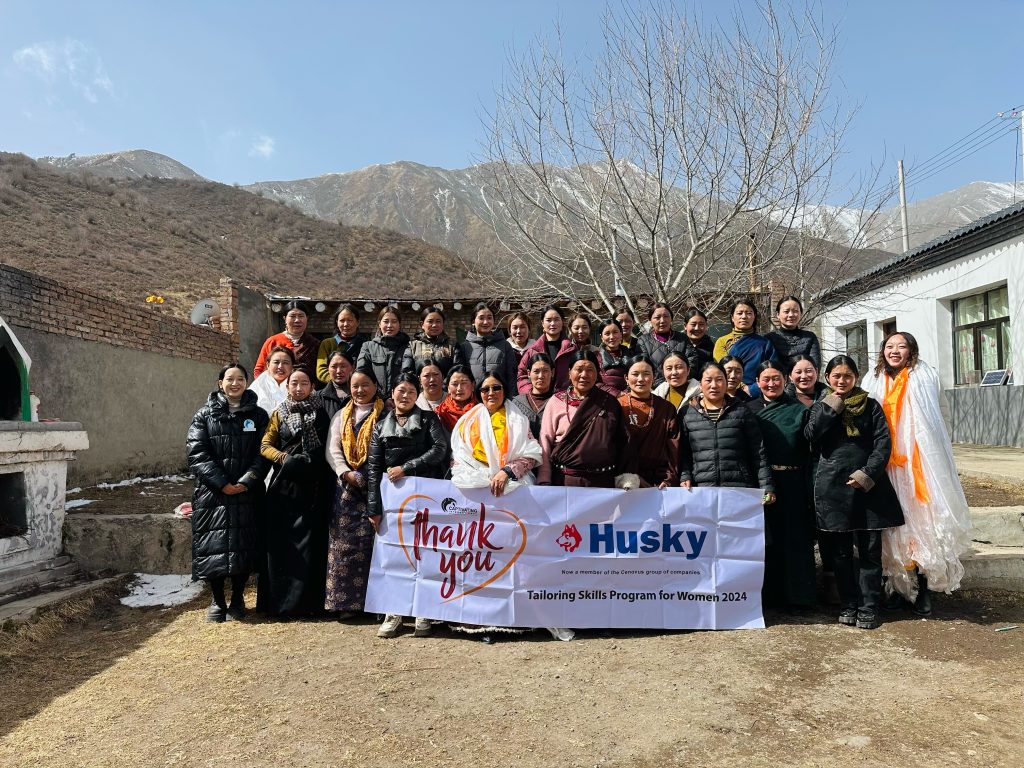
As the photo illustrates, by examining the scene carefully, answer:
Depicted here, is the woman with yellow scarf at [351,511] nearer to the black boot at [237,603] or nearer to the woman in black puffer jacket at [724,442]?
the black boot at [237,603]

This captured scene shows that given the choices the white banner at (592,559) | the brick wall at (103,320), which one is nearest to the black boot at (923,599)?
the white banner at (592,559)

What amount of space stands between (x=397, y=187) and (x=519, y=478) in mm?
106858

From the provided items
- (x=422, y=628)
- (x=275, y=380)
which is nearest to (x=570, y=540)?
(x=422, y=628)

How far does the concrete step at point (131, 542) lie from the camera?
5.50 meters

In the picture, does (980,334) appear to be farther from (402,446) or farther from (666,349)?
(402,446)

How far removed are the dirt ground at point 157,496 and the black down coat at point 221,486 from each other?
2.29m

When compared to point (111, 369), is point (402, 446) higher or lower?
lower

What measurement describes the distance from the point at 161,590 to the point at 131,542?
2.01 ft

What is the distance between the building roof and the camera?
10953 mm

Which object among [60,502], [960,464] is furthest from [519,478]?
[960,464]

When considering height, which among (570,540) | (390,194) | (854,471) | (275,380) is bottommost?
(570,540)

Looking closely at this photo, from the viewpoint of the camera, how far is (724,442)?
4.16 metres

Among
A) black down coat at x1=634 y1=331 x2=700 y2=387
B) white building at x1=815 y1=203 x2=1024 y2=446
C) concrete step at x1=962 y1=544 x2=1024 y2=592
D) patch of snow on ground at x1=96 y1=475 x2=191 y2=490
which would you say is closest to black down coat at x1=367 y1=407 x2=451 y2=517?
black down coat at x1=634 y1=331 x2=700 y2=387

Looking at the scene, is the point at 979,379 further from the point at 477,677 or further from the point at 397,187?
the point at 397,187
